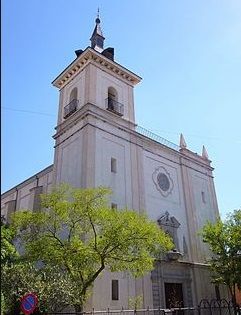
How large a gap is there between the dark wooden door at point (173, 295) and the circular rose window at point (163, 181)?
6.72 m

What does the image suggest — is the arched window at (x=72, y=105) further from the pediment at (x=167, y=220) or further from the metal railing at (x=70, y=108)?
the pediment at (x=167, y=220)

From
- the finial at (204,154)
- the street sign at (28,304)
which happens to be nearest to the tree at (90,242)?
the street sign at (28,304)

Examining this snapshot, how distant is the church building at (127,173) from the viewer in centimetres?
2028

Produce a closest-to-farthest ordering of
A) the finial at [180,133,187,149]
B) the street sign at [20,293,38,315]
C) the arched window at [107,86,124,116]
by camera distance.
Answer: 1. the street sign at [20,293,38,315]
2. the arched window at [107,86,124,116]
3. the finial at [180,133,187,149]

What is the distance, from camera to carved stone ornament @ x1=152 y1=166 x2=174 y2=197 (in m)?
24.7

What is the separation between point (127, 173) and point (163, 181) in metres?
3.93

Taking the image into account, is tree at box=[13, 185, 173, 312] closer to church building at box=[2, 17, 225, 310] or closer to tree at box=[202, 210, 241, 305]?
church building at box=[2, 17, 225, 310]

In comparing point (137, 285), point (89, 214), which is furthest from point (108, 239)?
point (137, 285)

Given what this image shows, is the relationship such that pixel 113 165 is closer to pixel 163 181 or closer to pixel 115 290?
pixel 163 181

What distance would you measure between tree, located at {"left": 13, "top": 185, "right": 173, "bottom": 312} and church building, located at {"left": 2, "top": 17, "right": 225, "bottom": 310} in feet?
12.2

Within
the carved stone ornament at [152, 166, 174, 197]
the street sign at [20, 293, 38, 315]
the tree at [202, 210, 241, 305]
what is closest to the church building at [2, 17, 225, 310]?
the carved stone ornament at [152, 166, 174, 197]

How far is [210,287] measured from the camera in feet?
79.0

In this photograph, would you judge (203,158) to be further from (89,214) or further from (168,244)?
(89,214)

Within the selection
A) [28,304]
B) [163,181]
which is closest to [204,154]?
[163,181]
